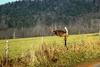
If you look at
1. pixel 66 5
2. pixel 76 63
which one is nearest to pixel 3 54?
pixel 76 63

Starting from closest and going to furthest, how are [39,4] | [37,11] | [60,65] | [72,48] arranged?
[60,65], [72,48], [37,11], [39,4]

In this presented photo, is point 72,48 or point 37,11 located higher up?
point 37,11

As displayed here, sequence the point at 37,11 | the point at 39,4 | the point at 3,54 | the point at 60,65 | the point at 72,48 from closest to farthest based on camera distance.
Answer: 1. the point at 3,54
2. the point at 60,65
3. the point at 72,48
4. the point at 37,11
5. the point at 39,4

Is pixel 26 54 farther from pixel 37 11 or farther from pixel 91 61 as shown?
pixel 37 11

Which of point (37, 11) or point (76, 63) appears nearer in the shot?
point (76, 63)

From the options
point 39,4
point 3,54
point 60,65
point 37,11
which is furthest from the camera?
point 39,4

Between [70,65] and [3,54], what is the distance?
6742mm

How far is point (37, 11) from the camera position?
3871 inches

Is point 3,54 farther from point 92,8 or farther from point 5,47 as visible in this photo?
point 92,8

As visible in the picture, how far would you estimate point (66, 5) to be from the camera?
104m

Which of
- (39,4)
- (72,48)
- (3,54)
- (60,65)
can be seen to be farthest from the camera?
(39,4)

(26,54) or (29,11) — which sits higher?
(29,11)

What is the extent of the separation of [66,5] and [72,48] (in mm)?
71718

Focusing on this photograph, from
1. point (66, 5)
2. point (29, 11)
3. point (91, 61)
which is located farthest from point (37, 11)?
point (91, 61)
